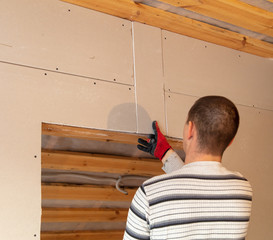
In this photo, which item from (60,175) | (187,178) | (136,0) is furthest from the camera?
(60,175)

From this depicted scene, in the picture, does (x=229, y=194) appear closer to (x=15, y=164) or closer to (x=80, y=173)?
(x=15, y=164)

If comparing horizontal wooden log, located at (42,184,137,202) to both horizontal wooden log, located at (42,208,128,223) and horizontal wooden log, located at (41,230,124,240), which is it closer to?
horizontal wooden log, located at (42,208,128,223)

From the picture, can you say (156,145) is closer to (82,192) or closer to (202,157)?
(202,157)

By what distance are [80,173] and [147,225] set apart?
1.89 meters

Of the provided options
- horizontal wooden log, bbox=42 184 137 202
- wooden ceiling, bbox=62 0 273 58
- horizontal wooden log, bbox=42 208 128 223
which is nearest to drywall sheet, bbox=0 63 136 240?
wooden ceiling, bbox=62 0 273 58

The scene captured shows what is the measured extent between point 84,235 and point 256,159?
78.0 inches

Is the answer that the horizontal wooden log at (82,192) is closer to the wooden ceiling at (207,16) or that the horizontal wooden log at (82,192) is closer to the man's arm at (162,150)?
the man's arm at (162,150)

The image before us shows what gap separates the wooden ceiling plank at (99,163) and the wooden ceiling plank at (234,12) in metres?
1.35

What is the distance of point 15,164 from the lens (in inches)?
74.8

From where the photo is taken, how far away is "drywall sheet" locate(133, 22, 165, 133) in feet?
7.73

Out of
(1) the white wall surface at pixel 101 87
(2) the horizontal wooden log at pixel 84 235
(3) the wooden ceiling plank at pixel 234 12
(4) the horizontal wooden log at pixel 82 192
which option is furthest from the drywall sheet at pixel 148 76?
(2) the horizontal wooden log at pixel 84 235

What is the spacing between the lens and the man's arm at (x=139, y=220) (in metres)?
1.54

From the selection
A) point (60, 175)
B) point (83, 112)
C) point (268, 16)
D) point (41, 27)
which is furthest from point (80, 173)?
point (268, 16)

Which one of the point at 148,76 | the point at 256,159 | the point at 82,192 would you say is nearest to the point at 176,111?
the point at 148,76
